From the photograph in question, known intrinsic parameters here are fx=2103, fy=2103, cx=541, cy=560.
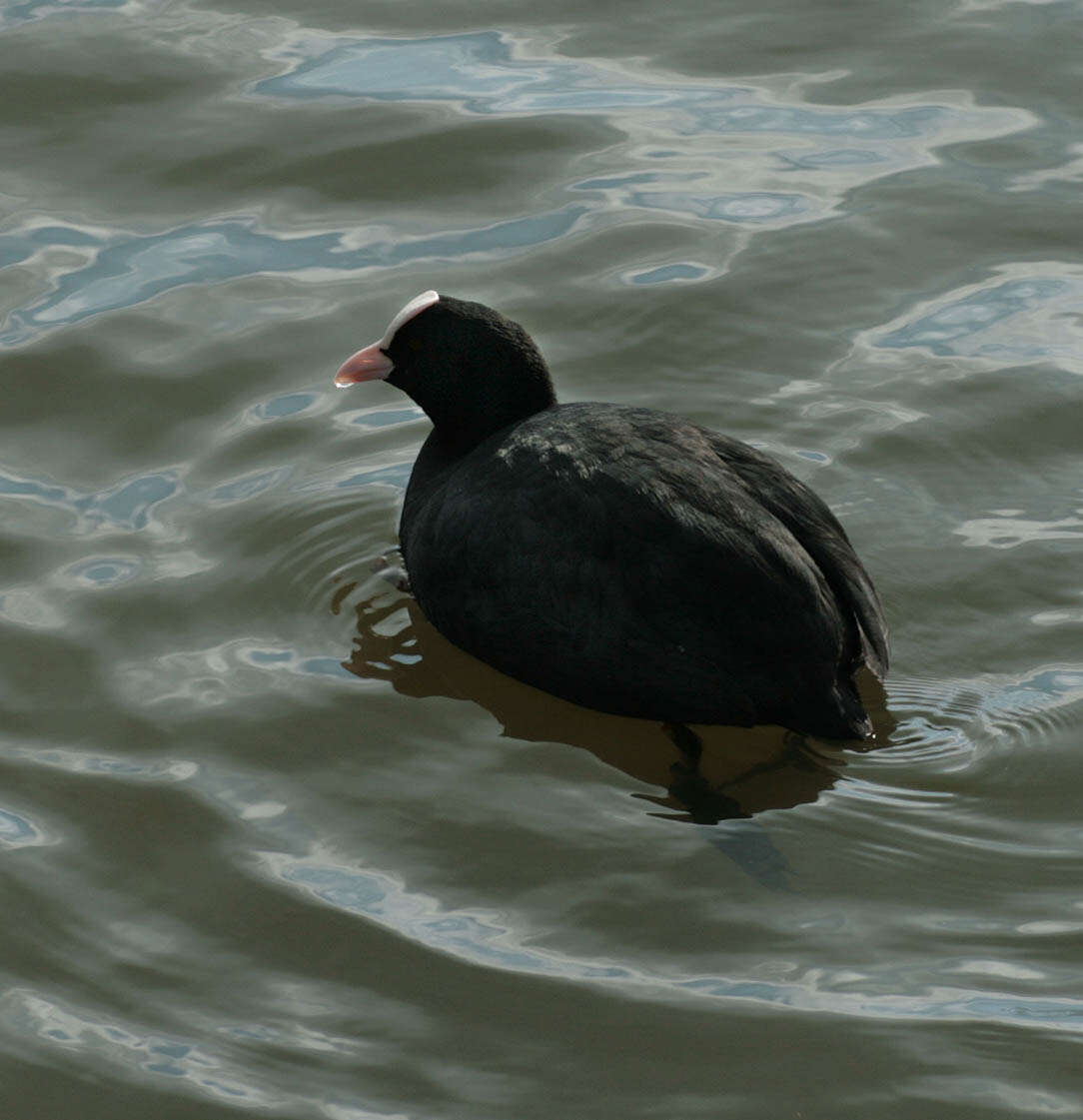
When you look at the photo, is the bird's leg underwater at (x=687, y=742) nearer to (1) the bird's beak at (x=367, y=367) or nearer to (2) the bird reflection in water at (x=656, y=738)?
(2) the bird reflection in water at (x=656, y=738)

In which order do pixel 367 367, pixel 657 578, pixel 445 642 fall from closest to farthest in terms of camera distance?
pixel 657 578 → pixel 445 642 → pixel 367 367

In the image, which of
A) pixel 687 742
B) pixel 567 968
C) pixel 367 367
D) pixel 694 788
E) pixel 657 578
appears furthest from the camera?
pixel 367 367

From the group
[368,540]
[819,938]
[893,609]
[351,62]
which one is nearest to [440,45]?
[351,62]

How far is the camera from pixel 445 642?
585 centimetres

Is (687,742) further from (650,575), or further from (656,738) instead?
(650,575)

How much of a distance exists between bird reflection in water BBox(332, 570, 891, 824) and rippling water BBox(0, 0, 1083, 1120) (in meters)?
0.02

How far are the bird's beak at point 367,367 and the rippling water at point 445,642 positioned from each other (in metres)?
0.39

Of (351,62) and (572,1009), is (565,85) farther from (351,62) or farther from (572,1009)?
(572,1009)

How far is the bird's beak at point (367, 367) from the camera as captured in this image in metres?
6.25

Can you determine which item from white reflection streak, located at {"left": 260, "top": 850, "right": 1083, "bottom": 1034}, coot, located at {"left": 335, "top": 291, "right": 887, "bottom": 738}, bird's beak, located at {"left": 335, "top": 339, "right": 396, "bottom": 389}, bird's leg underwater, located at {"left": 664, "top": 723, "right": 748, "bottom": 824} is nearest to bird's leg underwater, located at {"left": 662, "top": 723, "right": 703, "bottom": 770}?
bird's leg underwater, located at {"left": 664, "top": 723, "right": 748, "bottom": 824}

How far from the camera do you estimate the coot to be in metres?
5.00

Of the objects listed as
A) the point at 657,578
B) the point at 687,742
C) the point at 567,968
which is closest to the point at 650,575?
the point at 657,578

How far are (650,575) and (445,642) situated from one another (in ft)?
3.33

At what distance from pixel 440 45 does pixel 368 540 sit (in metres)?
3.87
